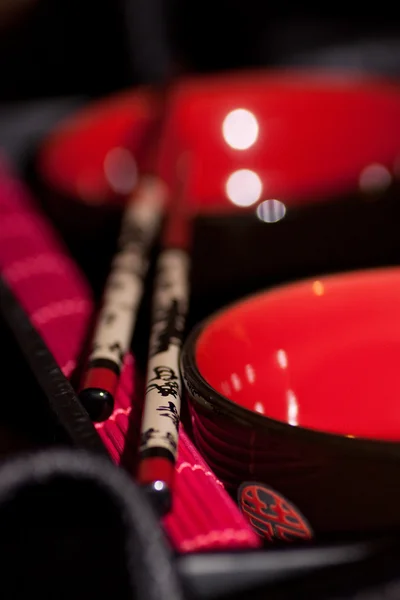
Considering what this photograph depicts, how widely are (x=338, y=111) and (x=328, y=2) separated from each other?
31 cm

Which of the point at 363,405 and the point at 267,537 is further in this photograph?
the point at 363,405

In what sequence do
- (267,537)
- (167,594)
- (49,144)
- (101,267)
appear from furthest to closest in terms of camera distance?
(49,144)
(101,267)
(267,537)
(167,594)

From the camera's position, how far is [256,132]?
91 centimetres

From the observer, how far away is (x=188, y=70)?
1.17m

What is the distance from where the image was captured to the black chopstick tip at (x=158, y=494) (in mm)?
316

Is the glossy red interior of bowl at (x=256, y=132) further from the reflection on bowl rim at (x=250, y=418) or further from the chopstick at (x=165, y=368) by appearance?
the reflection on bowl rim at (x=250, y=418)

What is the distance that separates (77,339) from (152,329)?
66 millimetres

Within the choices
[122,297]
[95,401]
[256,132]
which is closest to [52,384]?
[95,401]

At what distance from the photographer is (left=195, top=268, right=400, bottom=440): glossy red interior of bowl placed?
0.44 m

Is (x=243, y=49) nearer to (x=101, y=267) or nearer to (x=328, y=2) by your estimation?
(x=328, y=2)

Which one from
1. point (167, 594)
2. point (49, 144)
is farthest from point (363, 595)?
point (49, 144)

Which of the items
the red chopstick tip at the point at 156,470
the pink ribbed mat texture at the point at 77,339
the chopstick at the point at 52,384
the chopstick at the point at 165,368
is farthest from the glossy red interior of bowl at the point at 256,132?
the red chopstick tip at the point at 156,470

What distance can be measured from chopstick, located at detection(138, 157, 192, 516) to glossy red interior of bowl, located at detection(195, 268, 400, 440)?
0.13 ft

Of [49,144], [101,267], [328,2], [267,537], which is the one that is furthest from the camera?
[328,2]
